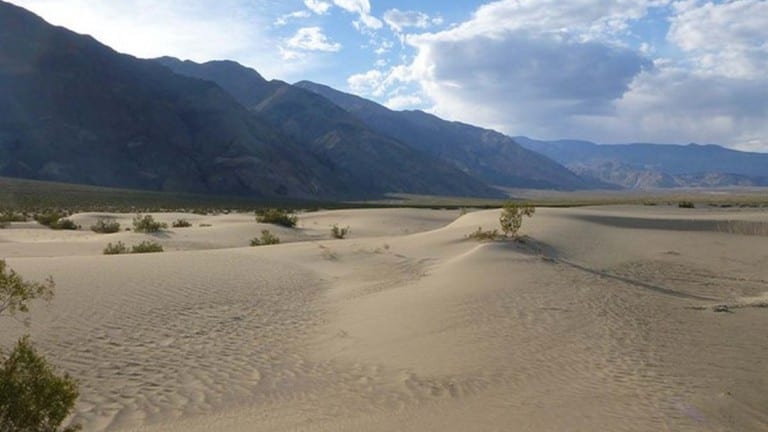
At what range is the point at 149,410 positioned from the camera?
22.2ft

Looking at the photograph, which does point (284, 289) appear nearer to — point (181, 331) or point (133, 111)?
point (181, 331)

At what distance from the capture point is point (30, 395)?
5.26 m

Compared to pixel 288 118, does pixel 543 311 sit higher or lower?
lower

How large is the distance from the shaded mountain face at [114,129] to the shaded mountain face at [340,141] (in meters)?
21.4

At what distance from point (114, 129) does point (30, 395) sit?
327 ft

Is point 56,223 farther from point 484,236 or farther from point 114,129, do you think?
point 114,129

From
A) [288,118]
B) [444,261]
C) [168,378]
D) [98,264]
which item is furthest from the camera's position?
[288,118]

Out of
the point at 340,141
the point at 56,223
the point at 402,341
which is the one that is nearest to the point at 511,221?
the point at 402,341

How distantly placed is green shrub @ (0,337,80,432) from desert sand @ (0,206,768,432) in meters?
0.96

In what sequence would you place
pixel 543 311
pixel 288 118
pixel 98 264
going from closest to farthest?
pixel 543 311 < pixel 98 264 < pixel 288 118

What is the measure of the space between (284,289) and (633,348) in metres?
7.55

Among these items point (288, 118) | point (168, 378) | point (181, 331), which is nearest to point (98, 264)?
point (181, 331)

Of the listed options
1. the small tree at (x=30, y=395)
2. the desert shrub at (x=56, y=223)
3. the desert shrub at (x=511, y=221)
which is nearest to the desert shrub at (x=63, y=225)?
the desert shrub at (x=56, y=223)

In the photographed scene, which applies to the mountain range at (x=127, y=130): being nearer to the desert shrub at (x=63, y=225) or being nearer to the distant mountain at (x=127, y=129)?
the distant mountain at (x=127, y=129)
